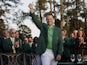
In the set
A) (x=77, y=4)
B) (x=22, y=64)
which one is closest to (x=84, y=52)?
(x=22, y=64)

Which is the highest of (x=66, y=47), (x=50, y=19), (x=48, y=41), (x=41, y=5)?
(x=50, y=19)

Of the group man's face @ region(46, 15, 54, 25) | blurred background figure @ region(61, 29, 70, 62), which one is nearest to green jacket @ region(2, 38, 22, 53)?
blurred background figure @ region(61, 29, 70, 62)

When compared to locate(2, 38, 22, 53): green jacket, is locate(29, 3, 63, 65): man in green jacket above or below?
above

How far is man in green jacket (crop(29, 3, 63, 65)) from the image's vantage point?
28.9 feet

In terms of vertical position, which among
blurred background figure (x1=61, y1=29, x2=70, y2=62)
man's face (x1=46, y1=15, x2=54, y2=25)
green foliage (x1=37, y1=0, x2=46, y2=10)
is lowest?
blurred background figure (x1=61, y1=29, x2=70, y2=62)

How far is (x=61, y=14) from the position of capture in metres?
31.0

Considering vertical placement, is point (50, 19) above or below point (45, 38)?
above

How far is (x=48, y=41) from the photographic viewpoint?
8.83 metres

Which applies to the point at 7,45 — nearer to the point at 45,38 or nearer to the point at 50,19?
the point at 45,38

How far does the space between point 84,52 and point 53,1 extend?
19744 millimetres

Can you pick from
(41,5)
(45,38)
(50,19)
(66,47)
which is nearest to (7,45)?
(66,47)

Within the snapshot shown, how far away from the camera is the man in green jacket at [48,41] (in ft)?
28.9

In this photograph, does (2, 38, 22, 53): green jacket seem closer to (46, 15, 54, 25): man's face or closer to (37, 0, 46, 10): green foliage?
(46, 15, 54, 25): man's face

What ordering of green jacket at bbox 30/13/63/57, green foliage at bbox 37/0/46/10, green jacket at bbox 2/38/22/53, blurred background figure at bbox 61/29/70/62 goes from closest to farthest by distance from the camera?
green jacket at bbox 30/13/63/57
green jacket at bbox 2/38/22/53
blurred background figure at bbox 61/29/70/62
green foliage at bbox 37/0/46/10
